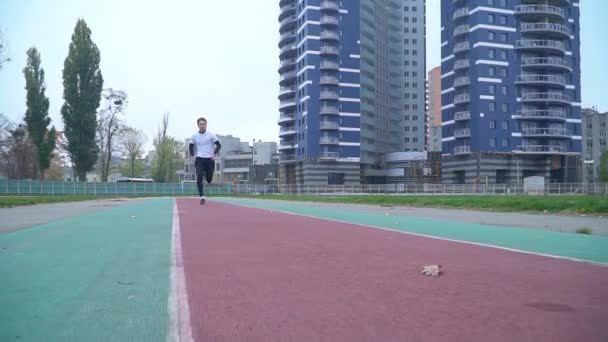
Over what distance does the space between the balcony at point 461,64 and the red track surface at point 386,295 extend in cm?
6895

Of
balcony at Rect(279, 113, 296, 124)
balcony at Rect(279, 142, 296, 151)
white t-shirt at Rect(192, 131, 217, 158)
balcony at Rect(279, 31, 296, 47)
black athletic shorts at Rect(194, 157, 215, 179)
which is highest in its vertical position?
balcony at Rect(279, 31, 296, 47)

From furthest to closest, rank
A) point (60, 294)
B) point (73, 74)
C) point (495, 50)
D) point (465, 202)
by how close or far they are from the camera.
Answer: point (495, 50) < point (73, 74) < point (465, 202) < point (60, 294)

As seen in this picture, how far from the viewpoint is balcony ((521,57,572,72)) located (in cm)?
6888

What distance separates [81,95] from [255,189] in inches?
1103

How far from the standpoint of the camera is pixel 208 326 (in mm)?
2389

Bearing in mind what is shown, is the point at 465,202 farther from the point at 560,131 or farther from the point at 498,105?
the point at 560,131

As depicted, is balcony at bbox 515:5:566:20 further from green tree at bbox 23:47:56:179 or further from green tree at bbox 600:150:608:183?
green tree at bbox 23:47:56:179

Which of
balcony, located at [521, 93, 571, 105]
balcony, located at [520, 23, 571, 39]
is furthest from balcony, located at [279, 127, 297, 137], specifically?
balcony, located at [520, 23, 571, 39]

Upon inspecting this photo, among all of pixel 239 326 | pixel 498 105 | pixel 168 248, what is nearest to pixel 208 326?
pixel 239 326

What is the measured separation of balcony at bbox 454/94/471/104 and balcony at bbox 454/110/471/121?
157 centimetres

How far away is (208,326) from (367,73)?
9487 cm

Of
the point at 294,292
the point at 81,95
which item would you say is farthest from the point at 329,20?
the point at 294,292

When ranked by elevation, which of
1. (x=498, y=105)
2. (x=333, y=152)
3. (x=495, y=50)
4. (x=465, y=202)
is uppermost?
(x=495, y=50)

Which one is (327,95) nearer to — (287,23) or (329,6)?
(329,6)
